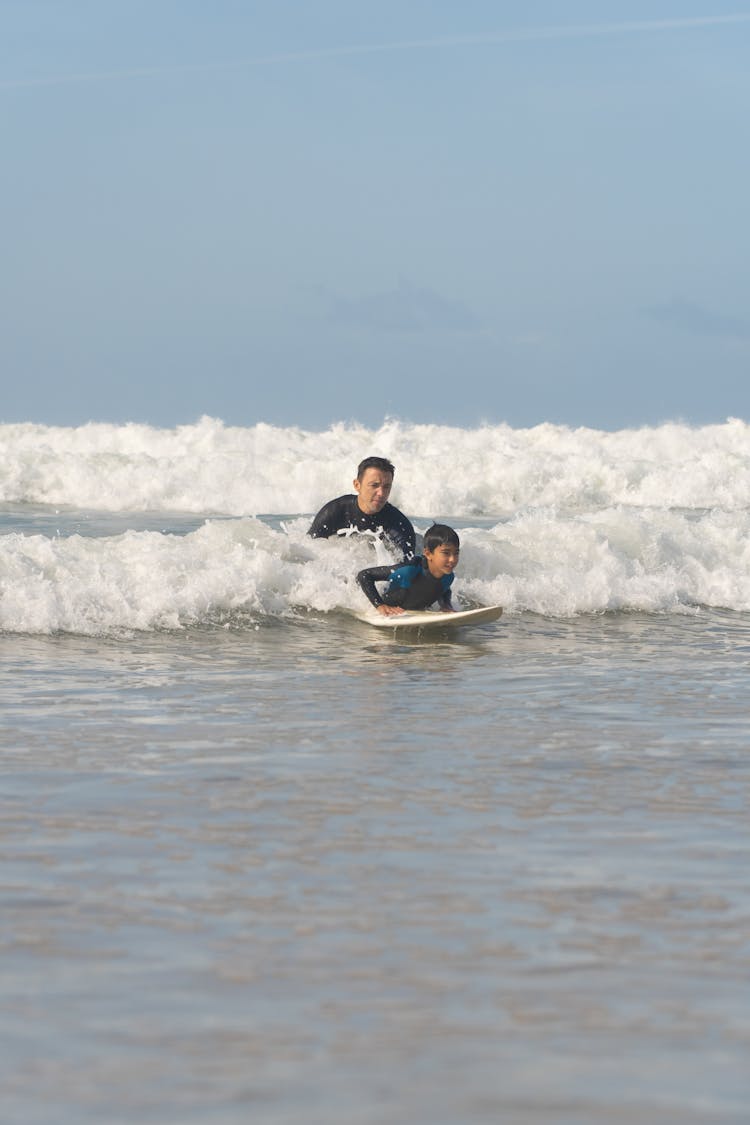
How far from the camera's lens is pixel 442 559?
1161cm

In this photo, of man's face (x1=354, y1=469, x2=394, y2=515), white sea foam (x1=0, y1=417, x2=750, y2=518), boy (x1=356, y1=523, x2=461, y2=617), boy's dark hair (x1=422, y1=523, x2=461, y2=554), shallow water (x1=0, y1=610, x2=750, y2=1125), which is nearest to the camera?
shallow water (x1=0, y1=610, x2=750, y2=1125)

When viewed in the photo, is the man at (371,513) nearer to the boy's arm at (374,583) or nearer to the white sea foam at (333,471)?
the boy's arm at (374,583)

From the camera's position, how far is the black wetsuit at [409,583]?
11820mm

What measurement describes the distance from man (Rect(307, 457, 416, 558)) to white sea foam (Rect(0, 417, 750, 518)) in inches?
537

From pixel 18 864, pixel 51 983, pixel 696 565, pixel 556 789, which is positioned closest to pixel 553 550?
pixel 696 565

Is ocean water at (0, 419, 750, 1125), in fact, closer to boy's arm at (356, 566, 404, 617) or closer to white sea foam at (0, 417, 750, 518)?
boy's arm at (356, 566, 404, 617)

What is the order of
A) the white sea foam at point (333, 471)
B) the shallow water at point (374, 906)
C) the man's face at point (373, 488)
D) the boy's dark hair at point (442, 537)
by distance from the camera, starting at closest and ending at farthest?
1. the shallow water at point (374, 906)
2. the boy's dark hair at point (442, 537)
3. the man's face at point (373, 488)
4. the white sea foam at point (333, 471)

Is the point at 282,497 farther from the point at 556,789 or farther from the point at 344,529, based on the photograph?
the point at 556,789

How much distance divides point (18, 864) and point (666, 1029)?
236 centimetres

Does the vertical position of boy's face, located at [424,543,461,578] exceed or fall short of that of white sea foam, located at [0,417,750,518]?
it falls short

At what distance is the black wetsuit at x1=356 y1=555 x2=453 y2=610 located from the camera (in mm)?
11820

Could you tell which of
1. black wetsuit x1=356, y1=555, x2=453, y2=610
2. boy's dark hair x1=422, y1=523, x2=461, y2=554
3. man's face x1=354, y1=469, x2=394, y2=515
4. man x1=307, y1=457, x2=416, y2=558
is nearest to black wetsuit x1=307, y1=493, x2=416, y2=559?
man x1=307, y1=457, x2=416, y2=558

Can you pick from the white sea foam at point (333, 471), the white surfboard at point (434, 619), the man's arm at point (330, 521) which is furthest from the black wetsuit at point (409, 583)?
the white sea foam at point (333, 471)

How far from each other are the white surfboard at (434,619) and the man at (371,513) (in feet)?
2.53
